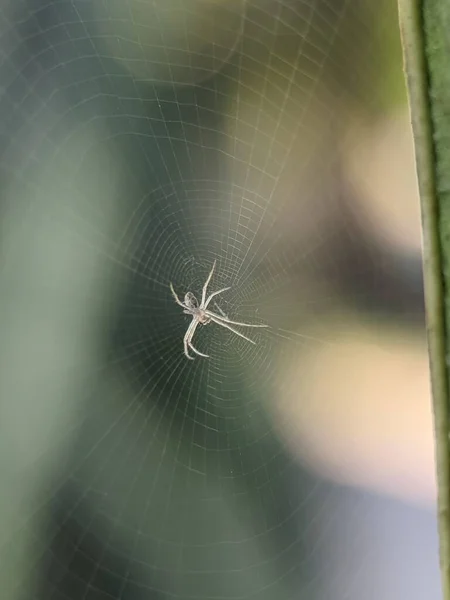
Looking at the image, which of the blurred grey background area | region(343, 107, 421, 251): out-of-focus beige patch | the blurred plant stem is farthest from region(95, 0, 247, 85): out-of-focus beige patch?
the blurred plant stem

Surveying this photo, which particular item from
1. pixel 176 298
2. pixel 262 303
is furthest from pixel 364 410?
pixel 176 298

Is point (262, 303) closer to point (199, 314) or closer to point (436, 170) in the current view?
point (199, 314)

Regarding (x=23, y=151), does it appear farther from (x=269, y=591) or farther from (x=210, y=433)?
(x=269, y=591)

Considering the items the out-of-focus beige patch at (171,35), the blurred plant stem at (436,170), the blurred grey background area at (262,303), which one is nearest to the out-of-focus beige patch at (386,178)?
the blurred grey background area at (262,303)

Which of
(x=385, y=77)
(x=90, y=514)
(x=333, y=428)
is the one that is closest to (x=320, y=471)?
(x=333, y=428)

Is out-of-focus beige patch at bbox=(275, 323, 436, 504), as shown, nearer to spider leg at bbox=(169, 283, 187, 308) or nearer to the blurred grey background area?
the blurred grey background area
